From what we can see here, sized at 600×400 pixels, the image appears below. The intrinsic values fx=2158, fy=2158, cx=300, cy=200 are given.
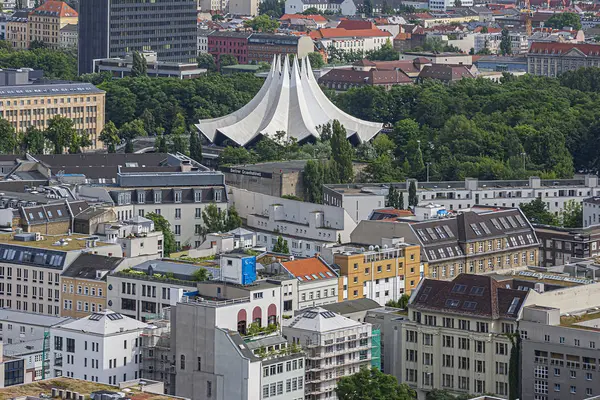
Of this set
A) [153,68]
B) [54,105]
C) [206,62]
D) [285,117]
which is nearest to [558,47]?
[206,62]

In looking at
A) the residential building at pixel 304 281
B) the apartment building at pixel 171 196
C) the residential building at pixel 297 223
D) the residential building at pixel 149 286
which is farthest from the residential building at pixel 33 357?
the apartment building at pixel 171 196

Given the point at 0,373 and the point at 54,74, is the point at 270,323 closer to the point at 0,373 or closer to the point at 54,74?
the point at 0,373

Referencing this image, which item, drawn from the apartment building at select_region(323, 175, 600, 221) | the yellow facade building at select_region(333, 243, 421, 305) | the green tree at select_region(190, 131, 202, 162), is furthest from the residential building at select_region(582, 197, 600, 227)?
the green tree at select_region(190, 131, 202, 162)

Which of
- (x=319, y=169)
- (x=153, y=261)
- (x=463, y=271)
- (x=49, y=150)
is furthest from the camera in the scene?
(x=49, y=150)

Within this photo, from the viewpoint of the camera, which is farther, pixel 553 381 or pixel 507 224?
pixel 507 224

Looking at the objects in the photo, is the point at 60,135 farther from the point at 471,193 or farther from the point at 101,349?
the point at 101,349

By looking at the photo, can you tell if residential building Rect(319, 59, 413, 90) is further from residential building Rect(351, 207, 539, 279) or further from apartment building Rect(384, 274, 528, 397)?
apartment building Rect(384, 274, 528, 397)

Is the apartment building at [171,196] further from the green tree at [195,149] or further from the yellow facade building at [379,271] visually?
the green tree at [195,149]

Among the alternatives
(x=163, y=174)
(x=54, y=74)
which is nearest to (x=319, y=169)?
(x=163, y=174)
